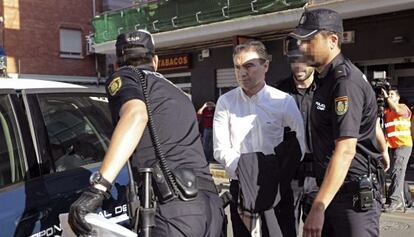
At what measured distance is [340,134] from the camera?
92.0 inches

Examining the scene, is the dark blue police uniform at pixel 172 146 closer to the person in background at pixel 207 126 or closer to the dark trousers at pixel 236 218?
the dark trousers at pixel 236 218

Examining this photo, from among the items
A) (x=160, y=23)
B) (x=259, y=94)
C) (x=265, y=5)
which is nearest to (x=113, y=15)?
(x=160, y=23)

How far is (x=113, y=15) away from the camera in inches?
648

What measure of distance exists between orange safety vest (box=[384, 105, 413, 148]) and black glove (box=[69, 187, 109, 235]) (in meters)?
5.99

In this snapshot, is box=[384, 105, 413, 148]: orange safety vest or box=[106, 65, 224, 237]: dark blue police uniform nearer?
box=[106, 65, 224, 237]: dark blue police uniform

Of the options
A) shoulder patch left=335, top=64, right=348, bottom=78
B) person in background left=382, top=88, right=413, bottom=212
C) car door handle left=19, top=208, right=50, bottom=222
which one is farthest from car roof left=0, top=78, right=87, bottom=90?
person in background left=382, top=88, right=413, bottom=212

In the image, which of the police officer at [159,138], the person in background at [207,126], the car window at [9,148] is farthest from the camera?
the person in background at [207,126]

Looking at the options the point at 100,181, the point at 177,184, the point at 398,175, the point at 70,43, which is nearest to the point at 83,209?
the point at 100,181

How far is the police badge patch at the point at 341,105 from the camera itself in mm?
2334

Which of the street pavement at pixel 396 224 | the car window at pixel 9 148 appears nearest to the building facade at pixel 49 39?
the street pavement at pixel 396 224

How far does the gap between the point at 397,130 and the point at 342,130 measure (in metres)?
5.29

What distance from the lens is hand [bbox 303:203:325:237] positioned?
230 centimetres

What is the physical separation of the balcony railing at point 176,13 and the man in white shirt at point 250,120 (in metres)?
8.41

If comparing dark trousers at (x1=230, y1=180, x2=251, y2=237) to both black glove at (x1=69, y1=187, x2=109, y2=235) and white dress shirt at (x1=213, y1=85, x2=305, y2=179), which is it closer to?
white dress shirt at (x1=213, y1=85, x2=305, y2=179)
